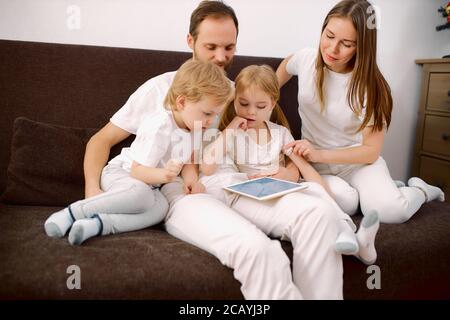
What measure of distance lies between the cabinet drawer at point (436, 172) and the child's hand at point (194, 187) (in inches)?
61.3

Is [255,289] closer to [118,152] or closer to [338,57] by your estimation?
[118,152]

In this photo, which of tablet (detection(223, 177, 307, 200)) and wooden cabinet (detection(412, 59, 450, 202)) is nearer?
tablet (detection(223, 177, 307, 200))

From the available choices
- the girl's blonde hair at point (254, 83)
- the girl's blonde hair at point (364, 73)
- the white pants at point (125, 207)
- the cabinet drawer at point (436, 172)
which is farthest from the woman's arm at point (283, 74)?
the cabinet drawer at point (436, 172)

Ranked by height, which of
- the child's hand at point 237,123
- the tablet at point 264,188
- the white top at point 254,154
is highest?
the child's hand at point 237,123

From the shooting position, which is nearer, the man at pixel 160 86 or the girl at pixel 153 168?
the girl at pixel 153 168

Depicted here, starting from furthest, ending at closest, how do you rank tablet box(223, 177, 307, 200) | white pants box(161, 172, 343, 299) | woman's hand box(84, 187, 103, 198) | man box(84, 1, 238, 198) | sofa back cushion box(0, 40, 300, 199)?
sofa back cushion box(0, 40, 300, 199), man box(84, 1, 238, 198), woman's hand box(84, 187, 103, 198), tablet box(223, 177, 307, 200), white pants box(161, 172, 343, 299)

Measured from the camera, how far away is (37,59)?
1.62 m

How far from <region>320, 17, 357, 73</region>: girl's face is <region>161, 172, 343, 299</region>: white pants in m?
0.59

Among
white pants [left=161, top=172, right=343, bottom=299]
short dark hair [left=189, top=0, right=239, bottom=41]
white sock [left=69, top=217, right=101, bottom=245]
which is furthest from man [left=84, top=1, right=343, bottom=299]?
short dark hair [left=189, top=0, right=239, bottom=41]

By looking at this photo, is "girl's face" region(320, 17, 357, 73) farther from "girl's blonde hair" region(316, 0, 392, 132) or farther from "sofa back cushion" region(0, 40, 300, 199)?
"sofa back cushion" region(0, 40, 300, 199)

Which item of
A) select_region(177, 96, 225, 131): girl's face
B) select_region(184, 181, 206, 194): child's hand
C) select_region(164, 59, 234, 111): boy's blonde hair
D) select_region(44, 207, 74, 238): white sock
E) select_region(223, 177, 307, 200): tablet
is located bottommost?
select_region(44, 207, 74, 238): white sock

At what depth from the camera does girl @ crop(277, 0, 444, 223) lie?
149cm

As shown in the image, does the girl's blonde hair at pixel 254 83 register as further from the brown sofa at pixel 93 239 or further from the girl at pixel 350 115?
the brown sofa at pixel 93 239

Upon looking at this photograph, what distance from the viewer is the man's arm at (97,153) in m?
1.39
